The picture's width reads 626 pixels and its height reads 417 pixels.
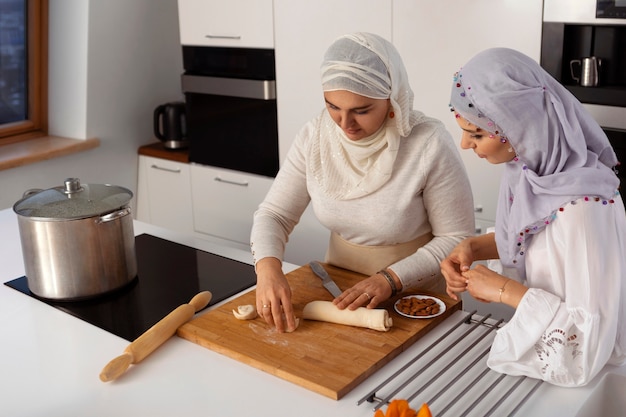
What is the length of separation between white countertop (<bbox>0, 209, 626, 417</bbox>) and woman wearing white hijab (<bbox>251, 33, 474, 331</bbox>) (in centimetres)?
18

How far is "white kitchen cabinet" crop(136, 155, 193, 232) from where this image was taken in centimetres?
353

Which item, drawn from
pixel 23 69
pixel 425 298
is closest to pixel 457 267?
pixel 425 298

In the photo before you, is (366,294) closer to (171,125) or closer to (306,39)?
(306,39)

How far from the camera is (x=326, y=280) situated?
A: 1655mm

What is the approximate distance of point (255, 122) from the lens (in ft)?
10.4

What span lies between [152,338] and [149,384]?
0.12 metres

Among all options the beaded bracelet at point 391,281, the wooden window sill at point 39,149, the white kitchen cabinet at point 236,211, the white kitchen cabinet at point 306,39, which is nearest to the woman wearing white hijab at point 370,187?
the beaded bracelet at point 391,281

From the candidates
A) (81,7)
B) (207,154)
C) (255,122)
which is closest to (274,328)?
(255,122)

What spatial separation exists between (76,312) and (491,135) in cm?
93

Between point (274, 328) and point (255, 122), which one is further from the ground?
point (255, 122)

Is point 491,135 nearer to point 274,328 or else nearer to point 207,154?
point 274,328

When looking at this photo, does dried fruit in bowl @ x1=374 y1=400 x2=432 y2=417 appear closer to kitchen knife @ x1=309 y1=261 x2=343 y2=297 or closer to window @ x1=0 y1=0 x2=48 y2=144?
kitchen knife @ x1=309 y1=261 x2=343 y2=297

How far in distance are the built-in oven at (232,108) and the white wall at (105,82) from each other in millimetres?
327

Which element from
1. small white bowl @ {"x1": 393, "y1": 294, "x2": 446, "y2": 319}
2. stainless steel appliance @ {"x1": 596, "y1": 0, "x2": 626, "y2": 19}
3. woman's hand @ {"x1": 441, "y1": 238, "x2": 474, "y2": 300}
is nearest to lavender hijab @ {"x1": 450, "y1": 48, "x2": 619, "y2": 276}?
woman's hand @ {"x1": 441, "y1": 238, "x2": 474, "y2": 300}
